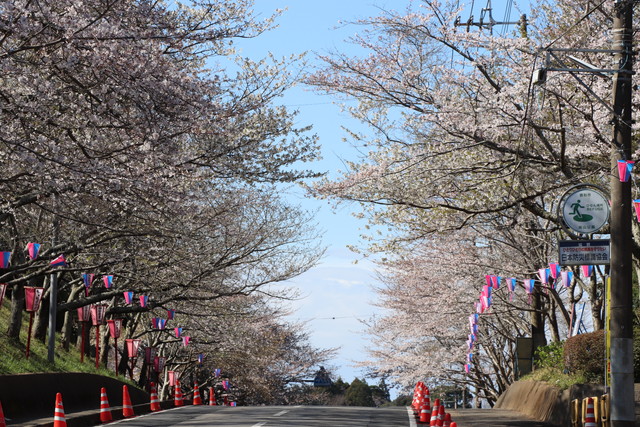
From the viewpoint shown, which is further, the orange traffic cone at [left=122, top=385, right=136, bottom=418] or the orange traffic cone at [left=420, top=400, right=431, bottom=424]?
the orange traffic cone at [left=122, top=385, right=136, bottom=418]

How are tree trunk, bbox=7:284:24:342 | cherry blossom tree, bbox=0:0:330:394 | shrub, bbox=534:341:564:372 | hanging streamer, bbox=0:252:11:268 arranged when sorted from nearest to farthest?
cherry blossom tree, bbox=0:0:330:394 → hanging streamer, bbox=0:252:11:268 → shrub, bbox=534:341:564:372 → tree trunk, bbox=7:284:24:342

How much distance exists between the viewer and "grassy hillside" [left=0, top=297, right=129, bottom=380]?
20.4 m

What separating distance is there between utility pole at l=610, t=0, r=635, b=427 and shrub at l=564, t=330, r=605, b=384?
5988mm

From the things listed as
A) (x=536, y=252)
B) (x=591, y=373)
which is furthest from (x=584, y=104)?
(x=536, y=252)

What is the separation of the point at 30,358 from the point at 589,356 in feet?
48.7

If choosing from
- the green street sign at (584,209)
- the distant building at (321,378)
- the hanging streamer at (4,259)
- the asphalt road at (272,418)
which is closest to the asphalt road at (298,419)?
the asphalt road at (272,418)

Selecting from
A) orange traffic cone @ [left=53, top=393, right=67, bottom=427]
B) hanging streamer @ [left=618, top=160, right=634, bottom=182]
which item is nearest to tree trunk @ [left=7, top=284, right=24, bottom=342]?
orange traffic cone @ [left=53, top=393, right=67, bottom=427]

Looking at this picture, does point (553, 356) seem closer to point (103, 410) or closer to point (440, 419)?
point (440, 419)

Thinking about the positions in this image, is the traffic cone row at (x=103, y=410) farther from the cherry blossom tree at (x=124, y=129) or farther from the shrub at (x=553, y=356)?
the shrub at (x=553, y=356)

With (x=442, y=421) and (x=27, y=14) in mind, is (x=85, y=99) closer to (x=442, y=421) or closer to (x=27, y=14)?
(x=27, y=14)

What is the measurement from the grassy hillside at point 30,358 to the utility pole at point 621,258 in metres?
13.6

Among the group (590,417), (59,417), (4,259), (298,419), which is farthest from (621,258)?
(4,259)

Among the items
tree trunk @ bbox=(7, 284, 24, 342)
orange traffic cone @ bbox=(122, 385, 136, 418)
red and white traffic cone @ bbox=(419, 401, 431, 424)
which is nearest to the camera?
red and white traffic cone @ bbox=(419, 401, 431, 424)

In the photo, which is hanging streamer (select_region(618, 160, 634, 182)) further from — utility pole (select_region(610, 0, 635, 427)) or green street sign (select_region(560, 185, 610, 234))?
green street sign (select_region(560, 185, 610, 234))
